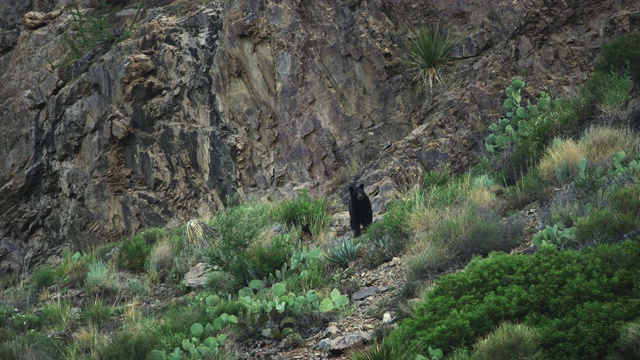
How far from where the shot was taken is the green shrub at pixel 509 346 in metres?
7.12

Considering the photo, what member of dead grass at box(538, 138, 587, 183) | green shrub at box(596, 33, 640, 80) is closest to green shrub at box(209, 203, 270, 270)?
dead grass at box(538, 138, 587, 183)

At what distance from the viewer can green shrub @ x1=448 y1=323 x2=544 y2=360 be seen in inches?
280

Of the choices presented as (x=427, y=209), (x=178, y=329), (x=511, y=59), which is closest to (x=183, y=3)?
(x=511, y=59)

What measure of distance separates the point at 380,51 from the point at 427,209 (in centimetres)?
793

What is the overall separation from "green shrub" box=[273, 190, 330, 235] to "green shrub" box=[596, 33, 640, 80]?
6.71m

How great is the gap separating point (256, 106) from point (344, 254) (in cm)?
932

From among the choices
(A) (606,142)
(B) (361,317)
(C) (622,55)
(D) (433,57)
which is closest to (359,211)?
(A) (606,142)

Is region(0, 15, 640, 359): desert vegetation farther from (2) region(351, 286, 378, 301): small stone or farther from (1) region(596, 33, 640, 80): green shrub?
(2) region(351, 286, 378, 301): small stone

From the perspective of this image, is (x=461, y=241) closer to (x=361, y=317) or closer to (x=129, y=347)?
(x=361, y=317)

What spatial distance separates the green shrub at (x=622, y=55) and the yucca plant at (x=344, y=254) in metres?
7.69

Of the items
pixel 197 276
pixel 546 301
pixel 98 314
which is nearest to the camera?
pixel 546 301

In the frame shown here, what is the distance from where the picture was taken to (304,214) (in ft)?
55.0

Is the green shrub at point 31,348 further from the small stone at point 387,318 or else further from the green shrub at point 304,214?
the green shrub at point 304,214

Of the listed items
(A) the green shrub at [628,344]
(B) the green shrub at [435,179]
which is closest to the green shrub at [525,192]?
(B) the green shrub at [435,179]
